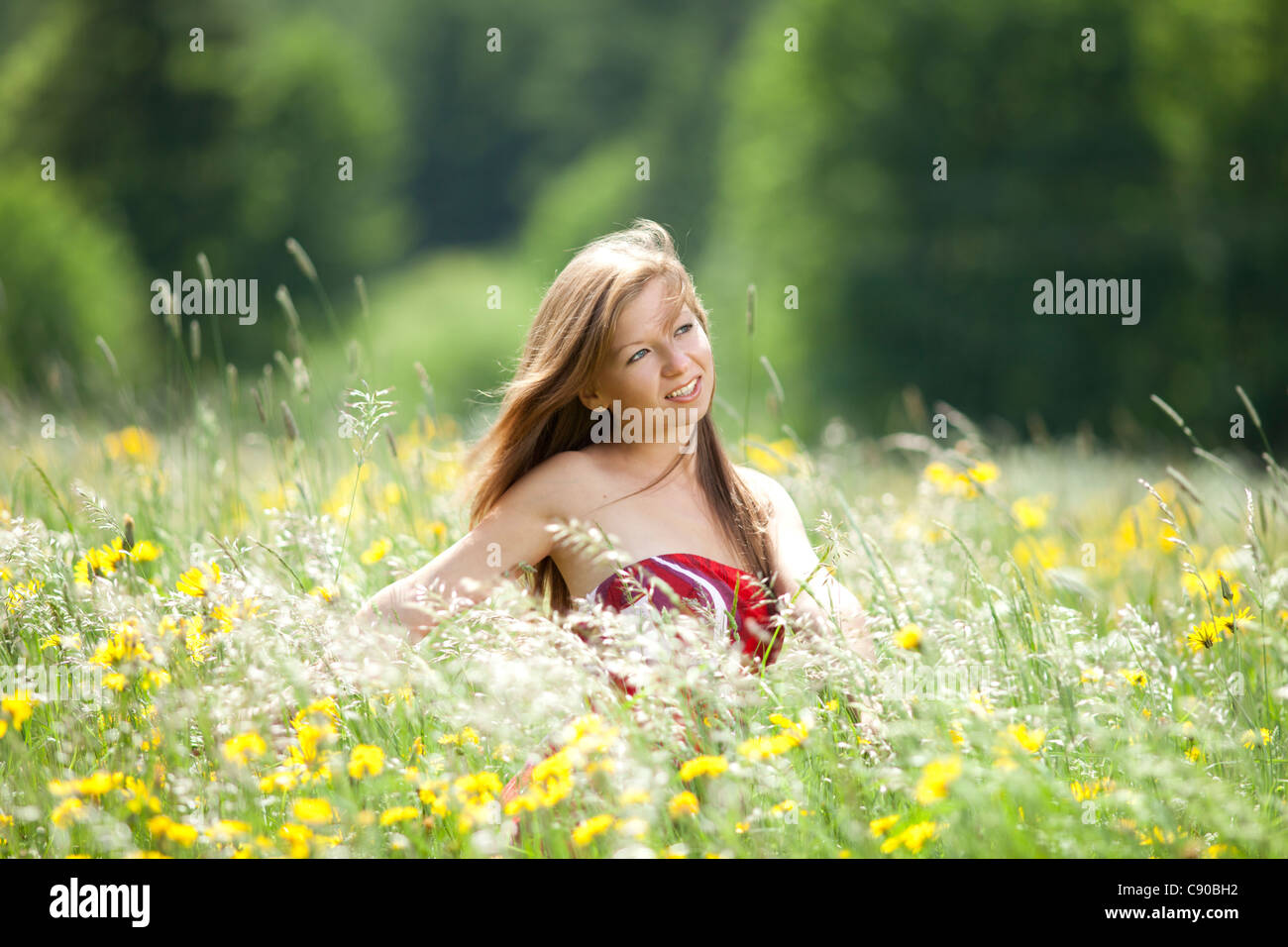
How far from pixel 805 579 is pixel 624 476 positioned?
59cm

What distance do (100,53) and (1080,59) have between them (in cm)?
1610

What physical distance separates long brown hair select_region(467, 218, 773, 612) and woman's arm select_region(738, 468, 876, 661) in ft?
0.13

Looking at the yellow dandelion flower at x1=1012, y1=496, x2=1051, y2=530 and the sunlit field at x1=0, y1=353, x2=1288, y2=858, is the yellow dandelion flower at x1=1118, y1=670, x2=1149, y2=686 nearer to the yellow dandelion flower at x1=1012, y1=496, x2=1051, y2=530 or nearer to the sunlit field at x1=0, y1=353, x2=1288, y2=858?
the sunlit field at x1=0, y1=353, x2=1288, y2=858

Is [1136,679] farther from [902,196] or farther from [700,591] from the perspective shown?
[902,196]

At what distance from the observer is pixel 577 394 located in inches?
100

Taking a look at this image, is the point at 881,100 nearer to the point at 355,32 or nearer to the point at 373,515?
the point at 373,515

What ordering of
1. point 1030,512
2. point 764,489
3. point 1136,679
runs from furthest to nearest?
point 1030,512 → point 764,489 → point 1136,679

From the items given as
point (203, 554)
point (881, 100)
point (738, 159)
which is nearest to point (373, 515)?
point (203, 554)

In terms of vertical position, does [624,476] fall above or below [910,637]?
above

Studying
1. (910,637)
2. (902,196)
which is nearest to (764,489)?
(910,637)

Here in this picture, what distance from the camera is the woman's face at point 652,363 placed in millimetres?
2463

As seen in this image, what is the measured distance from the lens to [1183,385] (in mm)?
14578

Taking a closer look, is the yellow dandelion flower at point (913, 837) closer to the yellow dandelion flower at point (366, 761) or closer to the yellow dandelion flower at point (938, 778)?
the yellow dandelion flower at point (938, 778)

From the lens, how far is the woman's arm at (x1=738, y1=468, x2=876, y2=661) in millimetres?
2201
